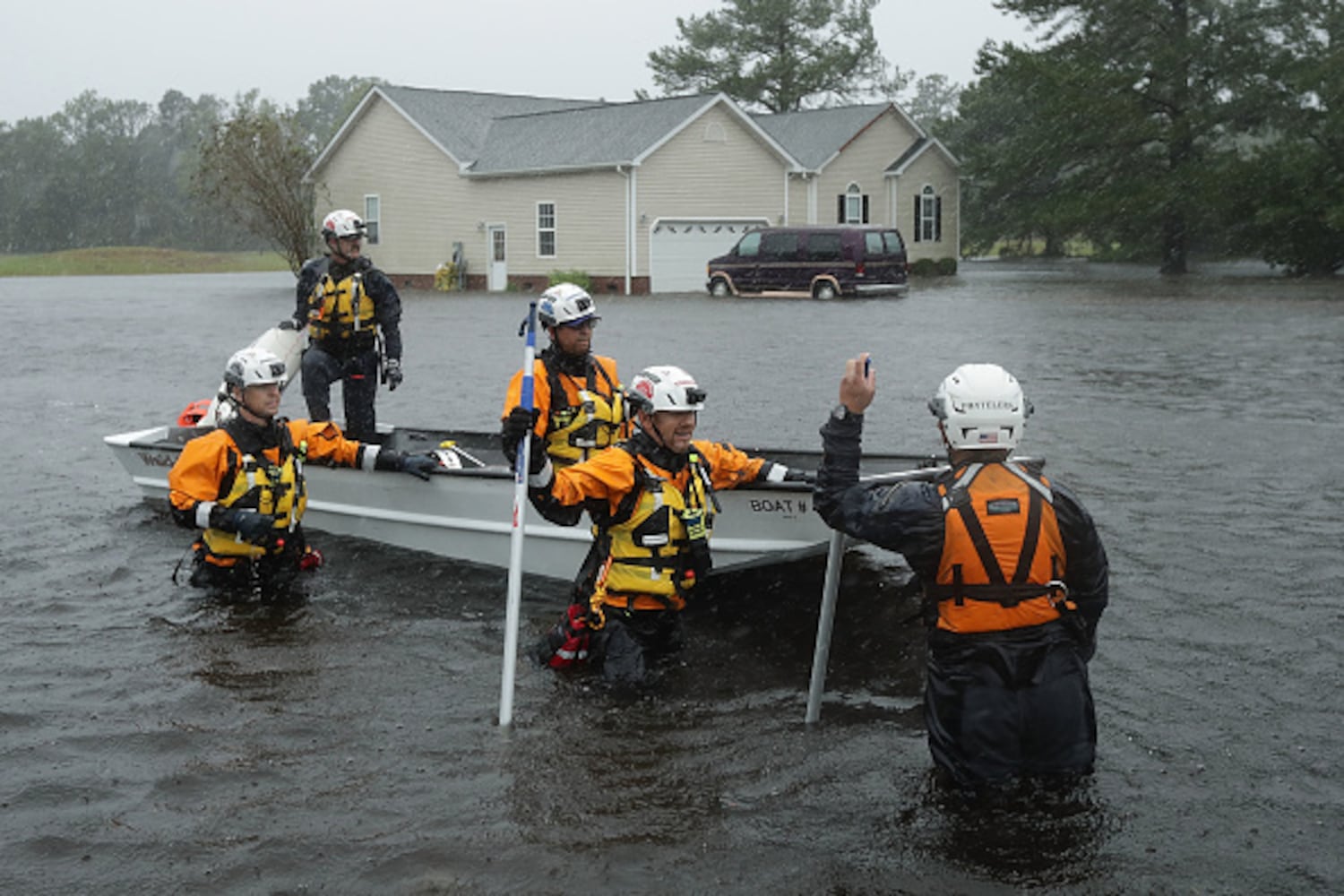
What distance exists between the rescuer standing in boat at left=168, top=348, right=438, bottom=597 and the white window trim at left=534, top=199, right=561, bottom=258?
31.4 m

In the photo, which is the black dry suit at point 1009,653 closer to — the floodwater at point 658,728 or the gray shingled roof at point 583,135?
the floodwater at point 658,728

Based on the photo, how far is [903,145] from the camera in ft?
151

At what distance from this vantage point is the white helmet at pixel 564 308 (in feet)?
24.7

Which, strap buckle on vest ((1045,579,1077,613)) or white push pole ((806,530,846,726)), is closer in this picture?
strap buckle on vest ((1045,579,1077,613))

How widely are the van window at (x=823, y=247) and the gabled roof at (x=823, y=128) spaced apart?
7.68m

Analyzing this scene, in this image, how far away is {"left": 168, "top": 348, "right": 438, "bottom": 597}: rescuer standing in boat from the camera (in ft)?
26.1

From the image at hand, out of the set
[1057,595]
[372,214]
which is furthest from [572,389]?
[372,214]

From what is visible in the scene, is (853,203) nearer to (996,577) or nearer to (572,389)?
(572,389)

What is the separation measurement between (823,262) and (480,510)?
1039 inches

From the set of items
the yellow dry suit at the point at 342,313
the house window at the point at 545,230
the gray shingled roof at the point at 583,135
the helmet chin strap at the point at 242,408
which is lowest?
the helmet chin strap at the point at 242,408

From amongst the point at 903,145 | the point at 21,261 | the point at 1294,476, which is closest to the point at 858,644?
the point at 1294,476

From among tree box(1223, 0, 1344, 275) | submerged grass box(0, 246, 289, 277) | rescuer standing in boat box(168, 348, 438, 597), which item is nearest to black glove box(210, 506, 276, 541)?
rescuer standing in boat box(168, 348, 438, 597)

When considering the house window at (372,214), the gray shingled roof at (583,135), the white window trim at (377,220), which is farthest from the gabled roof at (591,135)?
the house window at (372,214)

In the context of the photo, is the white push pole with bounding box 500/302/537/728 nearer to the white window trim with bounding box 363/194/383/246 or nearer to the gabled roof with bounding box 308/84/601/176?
the gabled roof with bounding box 308/84/601/176
